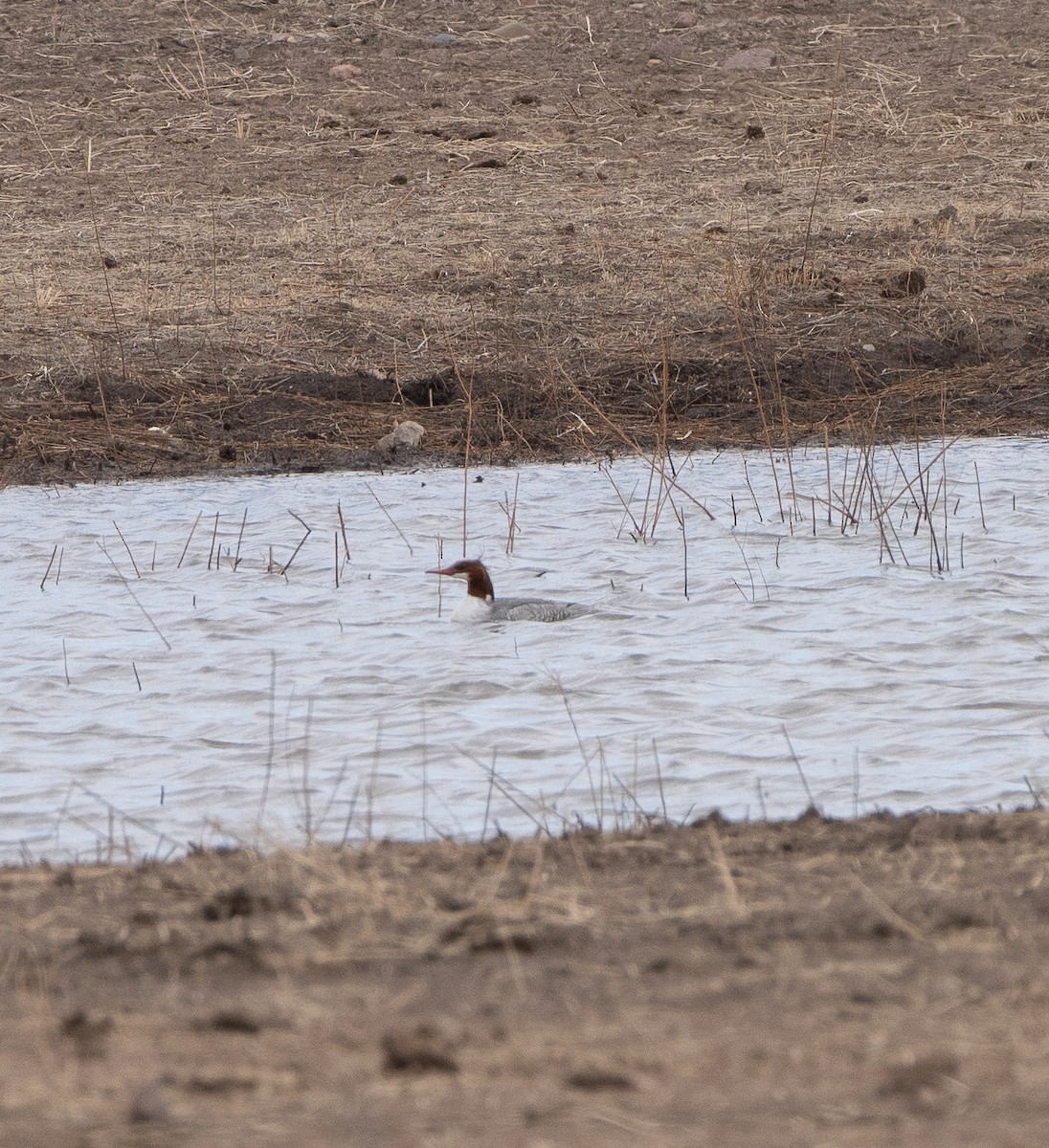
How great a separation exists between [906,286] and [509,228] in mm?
3809

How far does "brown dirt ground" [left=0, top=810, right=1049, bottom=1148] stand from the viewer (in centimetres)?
272

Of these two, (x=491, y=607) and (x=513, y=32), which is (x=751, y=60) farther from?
(x=491, y=607)

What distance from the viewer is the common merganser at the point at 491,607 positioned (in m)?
7.90

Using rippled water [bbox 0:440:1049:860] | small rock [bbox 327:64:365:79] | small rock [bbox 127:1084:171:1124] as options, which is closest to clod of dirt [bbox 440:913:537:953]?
small rock [bbox 127:1084:171:1124]

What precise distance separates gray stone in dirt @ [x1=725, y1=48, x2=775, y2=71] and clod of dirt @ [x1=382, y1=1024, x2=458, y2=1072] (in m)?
18.6

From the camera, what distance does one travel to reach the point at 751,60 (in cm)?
2045

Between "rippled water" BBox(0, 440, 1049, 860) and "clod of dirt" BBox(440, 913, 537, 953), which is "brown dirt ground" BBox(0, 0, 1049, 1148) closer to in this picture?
"clod of dirt" BBox(440, 913, 537, 953)

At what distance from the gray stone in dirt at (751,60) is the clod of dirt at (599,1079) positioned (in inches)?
736

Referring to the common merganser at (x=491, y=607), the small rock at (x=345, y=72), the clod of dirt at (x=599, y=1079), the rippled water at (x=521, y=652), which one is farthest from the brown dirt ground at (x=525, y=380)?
the common merganser at (x=491, y=607)

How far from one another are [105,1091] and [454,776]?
3.08m

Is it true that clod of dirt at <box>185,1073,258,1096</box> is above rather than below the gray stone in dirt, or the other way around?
below

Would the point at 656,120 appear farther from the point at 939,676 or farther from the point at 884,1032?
the point at 884,1032

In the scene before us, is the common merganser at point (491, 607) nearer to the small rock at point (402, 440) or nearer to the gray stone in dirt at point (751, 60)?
the small rock at point (402, 440)

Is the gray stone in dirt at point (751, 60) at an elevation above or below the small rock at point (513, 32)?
below
